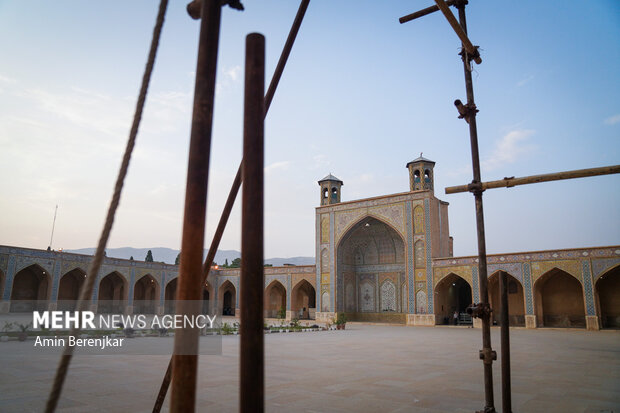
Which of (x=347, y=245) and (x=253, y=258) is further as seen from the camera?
(x=347, y=245)

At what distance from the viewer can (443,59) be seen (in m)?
11.1

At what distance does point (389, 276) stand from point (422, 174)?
608cm

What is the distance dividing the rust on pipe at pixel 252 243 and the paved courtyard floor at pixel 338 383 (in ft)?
9.34

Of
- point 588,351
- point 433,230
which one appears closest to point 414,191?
point 433,230

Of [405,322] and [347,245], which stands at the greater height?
[347,245]

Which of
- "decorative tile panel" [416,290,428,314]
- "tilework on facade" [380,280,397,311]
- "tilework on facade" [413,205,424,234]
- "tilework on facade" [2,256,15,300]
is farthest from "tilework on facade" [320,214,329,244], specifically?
"tilework on facade" [2,256,15,300]

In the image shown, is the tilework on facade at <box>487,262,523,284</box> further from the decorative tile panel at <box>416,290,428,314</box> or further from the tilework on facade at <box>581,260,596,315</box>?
the decorative tile panel at <box>416,290,428,314</box>

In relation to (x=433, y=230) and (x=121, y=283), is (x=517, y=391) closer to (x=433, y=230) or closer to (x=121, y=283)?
(x=433, y=230)

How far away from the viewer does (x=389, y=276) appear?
79.3 ft

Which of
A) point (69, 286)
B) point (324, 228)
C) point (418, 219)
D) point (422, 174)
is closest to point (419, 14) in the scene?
point (418, 219)

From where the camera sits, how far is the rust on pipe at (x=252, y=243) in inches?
45.8

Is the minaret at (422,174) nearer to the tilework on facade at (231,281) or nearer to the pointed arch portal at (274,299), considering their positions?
the pointed arch portal at (274,299)

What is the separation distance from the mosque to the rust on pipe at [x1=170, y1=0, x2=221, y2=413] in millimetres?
19471

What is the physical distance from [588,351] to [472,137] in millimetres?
7672
